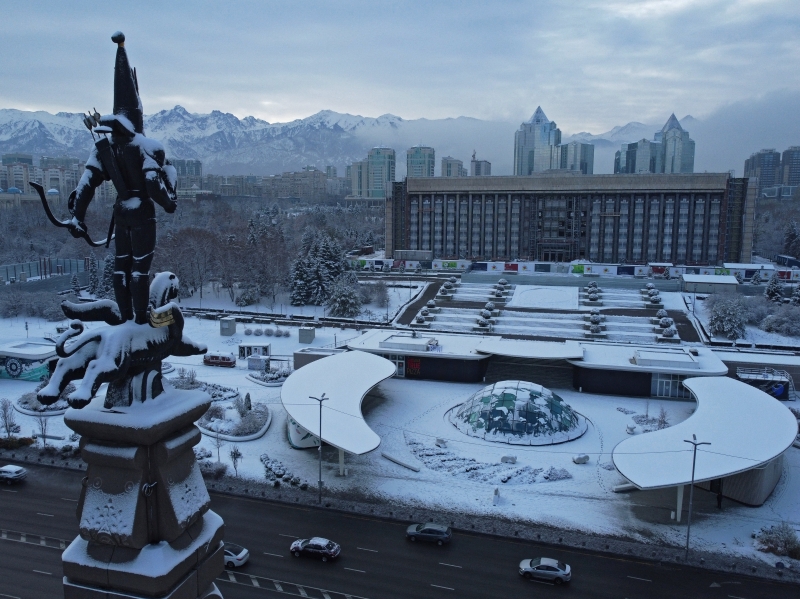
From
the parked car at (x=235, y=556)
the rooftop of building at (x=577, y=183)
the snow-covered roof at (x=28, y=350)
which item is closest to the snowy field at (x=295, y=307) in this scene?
the snow-covered roof at (x=28, y=350)

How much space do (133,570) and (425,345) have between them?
34.0 metres

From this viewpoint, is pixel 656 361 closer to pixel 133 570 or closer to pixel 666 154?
pixel 133 570

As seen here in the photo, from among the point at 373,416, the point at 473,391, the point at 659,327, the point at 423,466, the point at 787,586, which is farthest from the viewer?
the point at 659,327

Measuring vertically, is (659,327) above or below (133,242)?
below

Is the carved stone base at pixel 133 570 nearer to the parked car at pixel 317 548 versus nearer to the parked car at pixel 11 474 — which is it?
the parked car at pixel 317 548

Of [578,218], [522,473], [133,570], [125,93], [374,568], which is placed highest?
[125,93]

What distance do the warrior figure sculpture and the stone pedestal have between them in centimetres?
115

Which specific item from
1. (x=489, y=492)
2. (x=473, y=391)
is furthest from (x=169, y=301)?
(x=473, y=391)

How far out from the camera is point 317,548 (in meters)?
20.1

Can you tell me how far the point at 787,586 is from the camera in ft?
62.1

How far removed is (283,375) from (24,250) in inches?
2840

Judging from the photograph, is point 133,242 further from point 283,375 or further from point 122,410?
point 283,375

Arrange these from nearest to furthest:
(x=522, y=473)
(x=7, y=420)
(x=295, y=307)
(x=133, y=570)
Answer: (x=133, y=570) → (x=522, y=473) → (x=7, y=420) → (x=295, y=307)

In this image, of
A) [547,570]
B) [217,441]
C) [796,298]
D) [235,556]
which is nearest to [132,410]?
[235,556]
